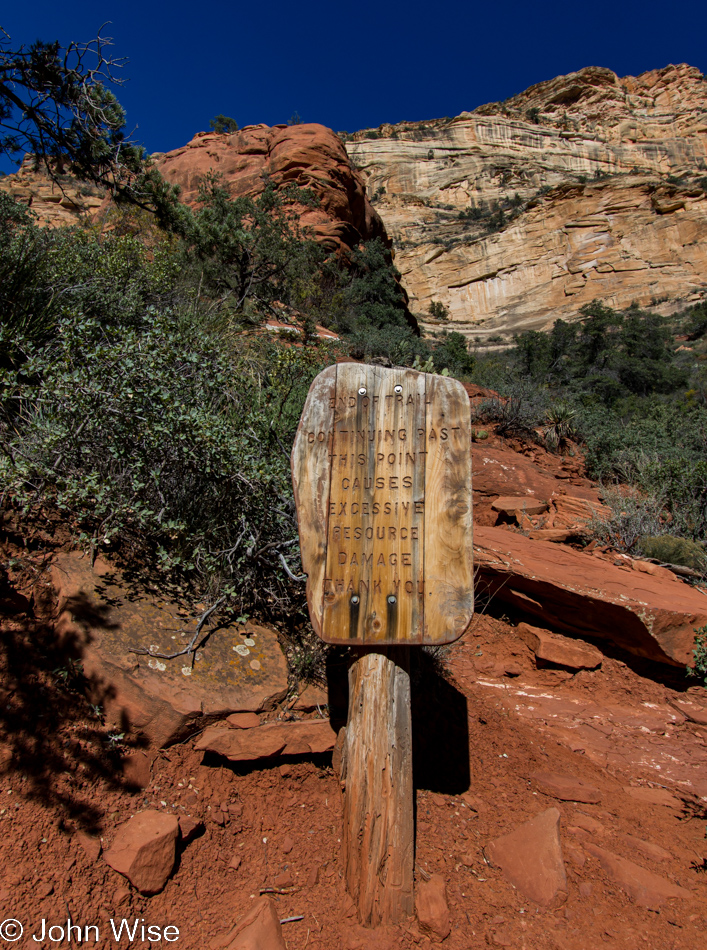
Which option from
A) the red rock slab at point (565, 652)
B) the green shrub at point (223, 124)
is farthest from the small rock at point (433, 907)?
the green shrub at point (223, 124)

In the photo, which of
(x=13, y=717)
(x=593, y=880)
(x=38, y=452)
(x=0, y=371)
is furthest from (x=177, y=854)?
(x=0, y=371)

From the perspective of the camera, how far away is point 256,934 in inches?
70.4

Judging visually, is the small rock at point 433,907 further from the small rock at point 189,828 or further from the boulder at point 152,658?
the boulder at point 152,658

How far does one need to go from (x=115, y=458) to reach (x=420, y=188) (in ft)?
162

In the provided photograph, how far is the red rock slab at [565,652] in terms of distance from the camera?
353 cm

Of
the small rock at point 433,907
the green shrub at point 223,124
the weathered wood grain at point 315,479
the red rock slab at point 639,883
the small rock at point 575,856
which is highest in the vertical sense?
the green shrub at point 223,124

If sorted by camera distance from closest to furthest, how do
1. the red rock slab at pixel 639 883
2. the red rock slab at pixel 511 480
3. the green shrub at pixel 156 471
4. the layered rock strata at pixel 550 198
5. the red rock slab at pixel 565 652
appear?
1. the red rock slab at pixel 639 883
2. the green shrub at pixel 156 471
3. the red rock slab at pixel 565 652
4. the red rock slab at pixel 511 480
5. the layered rock strata at pixel 550 198

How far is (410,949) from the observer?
1.80 m

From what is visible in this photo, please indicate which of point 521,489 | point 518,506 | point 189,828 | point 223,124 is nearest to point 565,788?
point 189,828

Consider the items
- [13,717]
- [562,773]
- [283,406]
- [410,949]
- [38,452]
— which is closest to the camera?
[410,949]

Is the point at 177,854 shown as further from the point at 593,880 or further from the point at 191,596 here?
the point at 593,880

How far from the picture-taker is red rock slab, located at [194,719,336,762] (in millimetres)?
2352

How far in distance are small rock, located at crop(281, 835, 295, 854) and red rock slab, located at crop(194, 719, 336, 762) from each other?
33 cm

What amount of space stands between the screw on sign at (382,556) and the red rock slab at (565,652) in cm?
192
